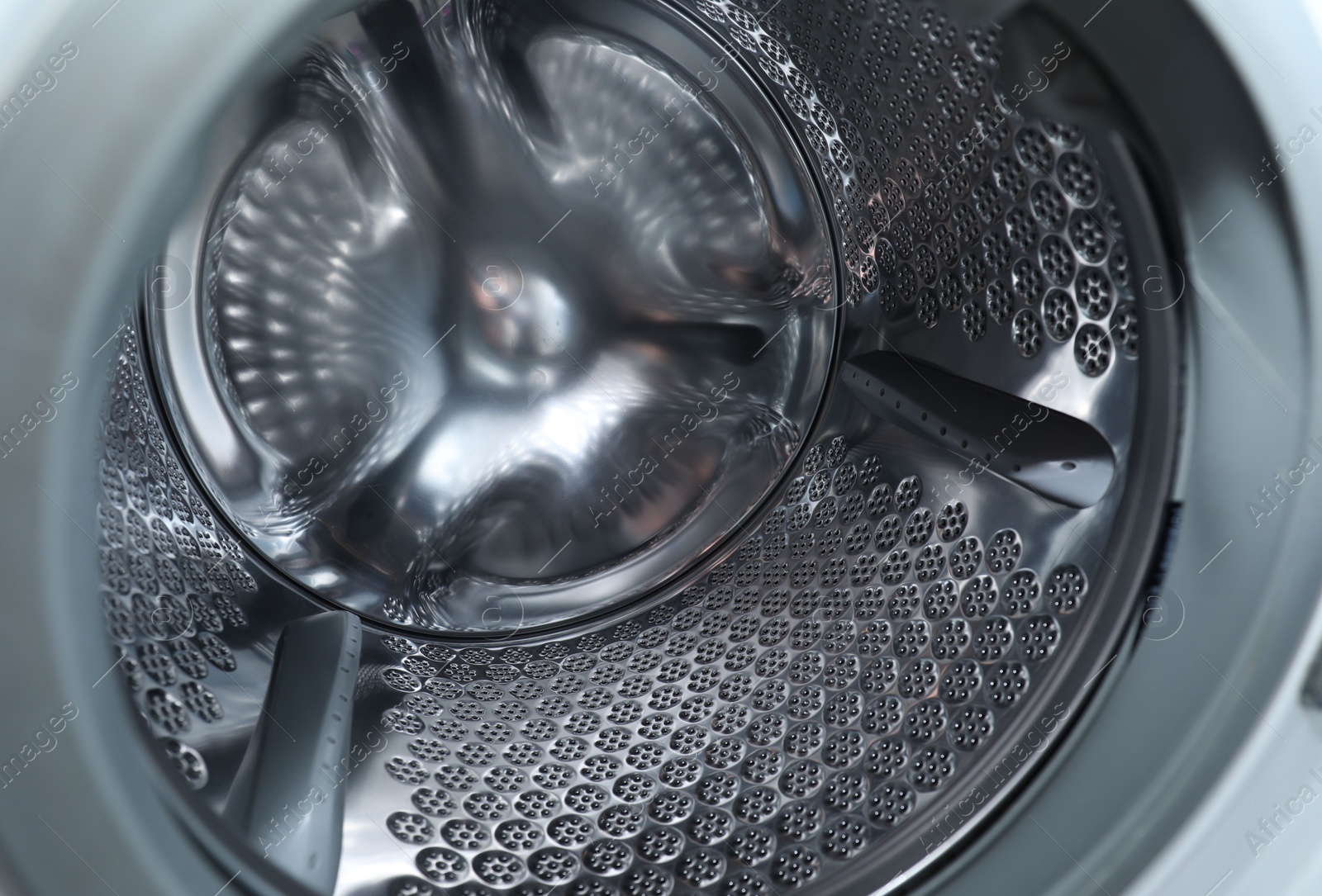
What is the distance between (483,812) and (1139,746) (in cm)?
50

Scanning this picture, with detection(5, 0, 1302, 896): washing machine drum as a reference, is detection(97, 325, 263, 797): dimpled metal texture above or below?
below

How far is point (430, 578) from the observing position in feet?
2.90

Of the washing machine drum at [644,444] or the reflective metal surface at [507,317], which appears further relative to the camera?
the reflective metal surface at [507,317]

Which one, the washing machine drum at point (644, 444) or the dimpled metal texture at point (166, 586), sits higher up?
the washing machine drum at point (644, 444)

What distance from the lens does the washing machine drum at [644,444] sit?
584 mm

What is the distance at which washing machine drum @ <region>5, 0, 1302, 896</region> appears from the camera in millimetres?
584

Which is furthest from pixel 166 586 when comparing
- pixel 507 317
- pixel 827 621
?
pixel 827 621

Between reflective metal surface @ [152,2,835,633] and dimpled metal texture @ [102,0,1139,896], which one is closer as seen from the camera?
dimpled metal texture @ [102,0,1139,896]

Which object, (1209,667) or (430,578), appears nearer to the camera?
(1209,667)

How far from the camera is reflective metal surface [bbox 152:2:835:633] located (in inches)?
30.5

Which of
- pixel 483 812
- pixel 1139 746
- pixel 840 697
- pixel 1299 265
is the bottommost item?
pixel 483 812

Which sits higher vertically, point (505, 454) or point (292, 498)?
point (505, 454)

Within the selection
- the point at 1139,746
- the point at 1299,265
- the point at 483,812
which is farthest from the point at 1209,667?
the point at 483,812

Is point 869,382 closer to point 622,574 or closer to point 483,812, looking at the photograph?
point 622,574
